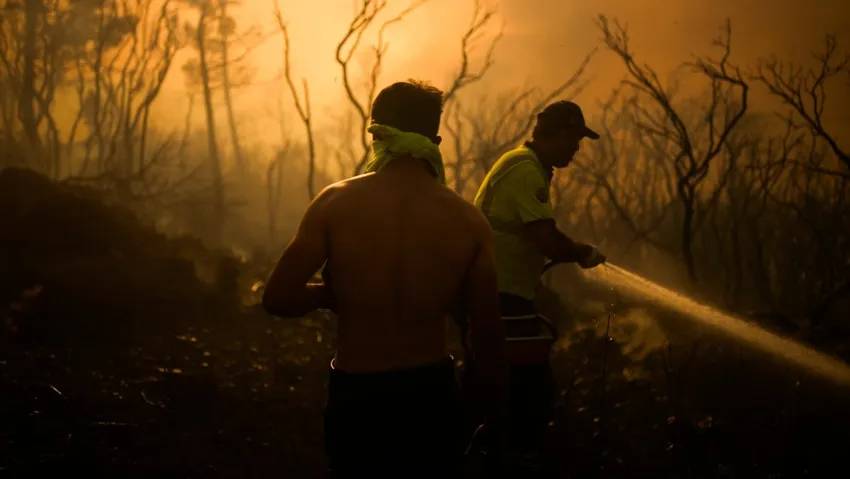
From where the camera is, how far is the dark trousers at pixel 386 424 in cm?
242

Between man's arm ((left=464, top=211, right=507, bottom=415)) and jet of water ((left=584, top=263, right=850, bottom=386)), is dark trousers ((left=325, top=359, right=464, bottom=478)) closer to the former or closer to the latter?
man's arm ((left=464, top=211, right=507, bottom=415))

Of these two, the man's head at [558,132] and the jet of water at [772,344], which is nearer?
the man's head at [558,132]

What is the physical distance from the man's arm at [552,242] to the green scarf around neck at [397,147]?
123 centimetres

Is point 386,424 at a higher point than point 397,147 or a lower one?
lower

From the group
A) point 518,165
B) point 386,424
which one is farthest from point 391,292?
point 518,165

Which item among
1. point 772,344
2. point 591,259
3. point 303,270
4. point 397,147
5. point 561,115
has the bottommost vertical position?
point 772,344

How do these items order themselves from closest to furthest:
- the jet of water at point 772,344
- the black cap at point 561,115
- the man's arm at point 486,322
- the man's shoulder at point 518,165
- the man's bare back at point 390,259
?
the man's bare back at point 390,259, the man's arm at point 486,322, the man's shoulder at point 518,165, the black cap at point 561,115, the jet of water at point 772,344

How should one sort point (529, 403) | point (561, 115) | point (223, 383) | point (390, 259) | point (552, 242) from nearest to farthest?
point (390, 259)
point (552, 242)
point (529, 403)
point (561, 115)
point (223, 383)

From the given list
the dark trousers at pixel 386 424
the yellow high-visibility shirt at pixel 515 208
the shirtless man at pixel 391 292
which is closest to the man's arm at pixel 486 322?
the shirtless man at pixel 391 292

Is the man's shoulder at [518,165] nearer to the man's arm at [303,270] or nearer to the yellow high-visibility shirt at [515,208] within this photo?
the yellow high-visibility shirt at [515,208]

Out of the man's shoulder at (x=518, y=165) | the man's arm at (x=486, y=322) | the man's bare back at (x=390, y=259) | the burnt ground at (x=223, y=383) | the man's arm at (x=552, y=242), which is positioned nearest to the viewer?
the man's bare back at (x=390, y=259)

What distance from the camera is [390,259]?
2.40m

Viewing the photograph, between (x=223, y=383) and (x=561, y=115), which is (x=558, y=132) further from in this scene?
(x=223, y=383)

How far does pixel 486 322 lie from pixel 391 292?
1.24 ft
